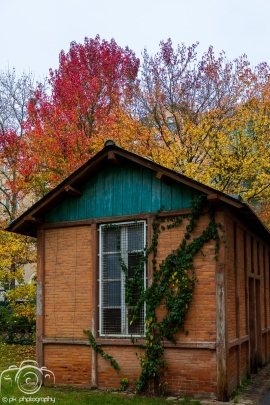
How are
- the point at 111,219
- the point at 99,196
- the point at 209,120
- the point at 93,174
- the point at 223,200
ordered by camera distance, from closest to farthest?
the point at 223,200
the point at 111,219
the point at 99,196
the point at 93,174
the point at 209,120

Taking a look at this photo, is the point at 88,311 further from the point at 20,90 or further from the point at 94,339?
the point at 20,90

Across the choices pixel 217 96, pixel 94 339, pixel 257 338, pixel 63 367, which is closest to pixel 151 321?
pixel 94 339

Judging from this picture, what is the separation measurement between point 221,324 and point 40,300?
14.5ft

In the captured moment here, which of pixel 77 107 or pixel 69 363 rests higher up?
pixel 77 107

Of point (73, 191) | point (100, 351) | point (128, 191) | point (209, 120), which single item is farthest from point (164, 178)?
point (209, 120)

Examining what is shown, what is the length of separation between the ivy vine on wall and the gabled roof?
1.68 ft

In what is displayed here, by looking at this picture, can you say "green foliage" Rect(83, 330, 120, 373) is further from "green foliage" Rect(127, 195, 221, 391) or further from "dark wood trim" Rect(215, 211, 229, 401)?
"dark wood trim" Rect(215, 211, 229, 401)

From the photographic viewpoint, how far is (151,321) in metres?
10.6

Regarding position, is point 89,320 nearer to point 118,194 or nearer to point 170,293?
point 170,293

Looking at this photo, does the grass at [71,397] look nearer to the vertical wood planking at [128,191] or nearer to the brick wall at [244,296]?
the brick wall at [244,296]

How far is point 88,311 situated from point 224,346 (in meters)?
3.20

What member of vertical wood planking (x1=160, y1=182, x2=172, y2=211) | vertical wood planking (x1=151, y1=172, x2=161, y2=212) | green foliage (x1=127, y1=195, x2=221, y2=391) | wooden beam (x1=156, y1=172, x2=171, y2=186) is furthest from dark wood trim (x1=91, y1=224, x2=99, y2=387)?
wooden beam (x1=156, y1=172, x2=171, y2=186)

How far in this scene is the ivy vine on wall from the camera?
34.2 ft

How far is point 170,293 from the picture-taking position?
10586mm
